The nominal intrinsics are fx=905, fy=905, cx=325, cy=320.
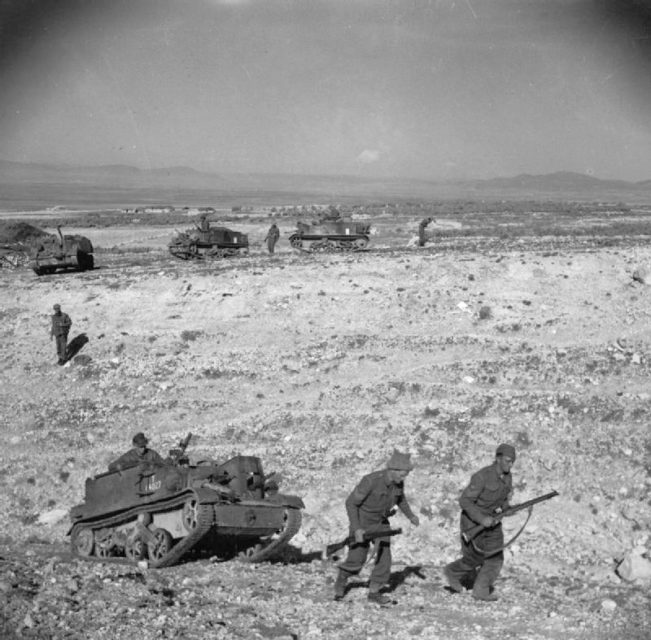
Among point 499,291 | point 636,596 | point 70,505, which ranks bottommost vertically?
point 70,505

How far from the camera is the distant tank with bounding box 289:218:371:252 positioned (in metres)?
36.3

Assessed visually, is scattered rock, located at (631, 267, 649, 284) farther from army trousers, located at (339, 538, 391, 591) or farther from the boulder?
army trousers, located at (339, 538, 391, 591)

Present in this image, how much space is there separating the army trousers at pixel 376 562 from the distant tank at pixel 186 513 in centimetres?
232

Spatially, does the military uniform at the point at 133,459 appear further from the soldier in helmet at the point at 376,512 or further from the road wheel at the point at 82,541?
the soldier in helmet at the point at 376,512

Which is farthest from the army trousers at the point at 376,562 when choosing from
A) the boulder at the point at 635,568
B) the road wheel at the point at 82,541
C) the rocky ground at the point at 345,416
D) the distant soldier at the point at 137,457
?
the road wheel at the point at 82,541

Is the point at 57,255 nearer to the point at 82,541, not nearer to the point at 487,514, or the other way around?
the point at 82,541

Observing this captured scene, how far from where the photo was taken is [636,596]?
1085cm

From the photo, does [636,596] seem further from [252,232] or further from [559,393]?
[252,232]

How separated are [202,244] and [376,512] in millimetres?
26541

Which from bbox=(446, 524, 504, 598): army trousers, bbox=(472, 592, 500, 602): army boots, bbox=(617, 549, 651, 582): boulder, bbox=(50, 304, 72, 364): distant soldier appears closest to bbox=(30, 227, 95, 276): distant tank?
bbox=(50, 304, 72, 364): distant soldier

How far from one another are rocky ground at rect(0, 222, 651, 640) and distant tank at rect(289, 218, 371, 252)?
5.11m

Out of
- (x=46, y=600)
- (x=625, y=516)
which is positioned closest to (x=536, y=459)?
(x=625, y=516)

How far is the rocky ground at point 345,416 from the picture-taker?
1002 cm

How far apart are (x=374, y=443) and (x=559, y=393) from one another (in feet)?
15.2
